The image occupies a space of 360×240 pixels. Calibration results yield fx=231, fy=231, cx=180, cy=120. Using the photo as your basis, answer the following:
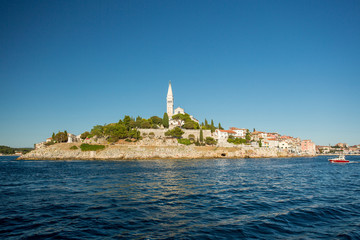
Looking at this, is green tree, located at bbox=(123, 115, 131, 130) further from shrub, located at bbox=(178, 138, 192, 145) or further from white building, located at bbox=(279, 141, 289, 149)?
white building, located at bbox=(279, 141, 289, 149)

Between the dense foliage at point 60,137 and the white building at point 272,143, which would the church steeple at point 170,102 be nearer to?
the white building at point 272,143

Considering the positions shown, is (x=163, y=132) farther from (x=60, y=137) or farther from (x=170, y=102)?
(x=60, y=137)

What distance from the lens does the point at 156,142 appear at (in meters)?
86.8

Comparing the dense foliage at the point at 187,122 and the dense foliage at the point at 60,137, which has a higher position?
the dense foliage at the point at 187,122

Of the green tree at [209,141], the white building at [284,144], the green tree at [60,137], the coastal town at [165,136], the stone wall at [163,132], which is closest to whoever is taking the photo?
the coastal town at [165,136]

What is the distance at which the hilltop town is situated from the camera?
246ft

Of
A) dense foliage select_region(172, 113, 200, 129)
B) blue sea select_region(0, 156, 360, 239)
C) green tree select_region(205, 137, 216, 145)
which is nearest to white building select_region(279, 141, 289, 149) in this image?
green tree select_region(205, 137, 216, 145)

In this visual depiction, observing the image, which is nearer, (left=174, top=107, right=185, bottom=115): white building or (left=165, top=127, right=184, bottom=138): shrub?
(left=165, top=127, right=184, bottom=138): shrub

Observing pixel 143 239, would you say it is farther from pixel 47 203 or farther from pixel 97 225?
pixel 47 203

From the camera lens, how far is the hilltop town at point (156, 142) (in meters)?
75.1

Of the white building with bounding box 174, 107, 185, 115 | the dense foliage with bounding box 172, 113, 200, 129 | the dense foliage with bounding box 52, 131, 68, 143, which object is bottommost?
the dense foliage with bounding box 52, 131, 68, 143

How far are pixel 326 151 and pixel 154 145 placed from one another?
477 feet

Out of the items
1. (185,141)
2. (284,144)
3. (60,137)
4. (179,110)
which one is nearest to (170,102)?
(179,110)

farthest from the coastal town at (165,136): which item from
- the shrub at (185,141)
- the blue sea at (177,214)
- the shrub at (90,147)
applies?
the blue sea at (177,214)
